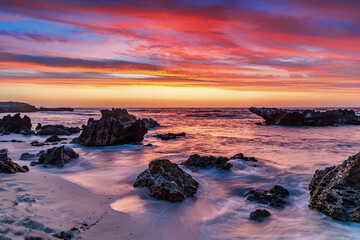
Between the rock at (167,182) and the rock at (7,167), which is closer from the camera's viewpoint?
the rock at (167,182)

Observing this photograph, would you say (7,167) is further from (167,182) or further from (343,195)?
(343,195)

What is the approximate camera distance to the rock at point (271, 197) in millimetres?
7255

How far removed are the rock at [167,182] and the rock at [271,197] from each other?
1870mm

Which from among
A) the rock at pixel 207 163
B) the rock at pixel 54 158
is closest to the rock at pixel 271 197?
the rock at pixel 207 163

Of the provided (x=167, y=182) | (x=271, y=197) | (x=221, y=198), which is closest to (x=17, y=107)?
(x=167, y=182)

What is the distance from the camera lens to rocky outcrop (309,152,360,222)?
5910 millimetres

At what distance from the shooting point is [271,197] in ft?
24.8

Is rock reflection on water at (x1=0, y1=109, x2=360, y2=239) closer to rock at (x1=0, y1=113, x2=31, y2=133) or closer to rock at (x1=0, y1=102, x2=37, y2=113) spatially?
rock at (x1=0, y1=113, x2=31, y2=133)

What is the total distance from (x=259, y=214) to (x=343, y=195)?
6.88 ft

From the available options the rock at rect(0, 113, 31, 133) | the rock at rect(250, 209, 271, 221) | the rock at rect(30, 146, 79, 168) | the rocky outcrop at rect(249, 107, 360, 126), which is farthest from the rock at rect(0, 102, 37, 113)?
the rock at rect(250, 209, 271, 221)

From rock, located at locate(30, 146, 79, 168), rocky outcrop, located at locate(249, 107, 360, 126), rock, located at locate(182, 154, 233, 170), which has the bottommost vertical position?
rock, located at locate(182, 154, 233, 170)

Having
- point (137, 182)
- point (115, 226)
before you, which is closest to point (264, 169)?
point (137, 182)

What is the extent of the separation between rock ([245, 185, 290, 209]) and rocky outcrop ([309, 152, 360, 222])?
2.99ft

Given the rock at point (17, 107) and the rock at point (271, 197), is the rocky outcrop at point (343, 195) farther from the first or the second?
the rock at point (17, 107)
